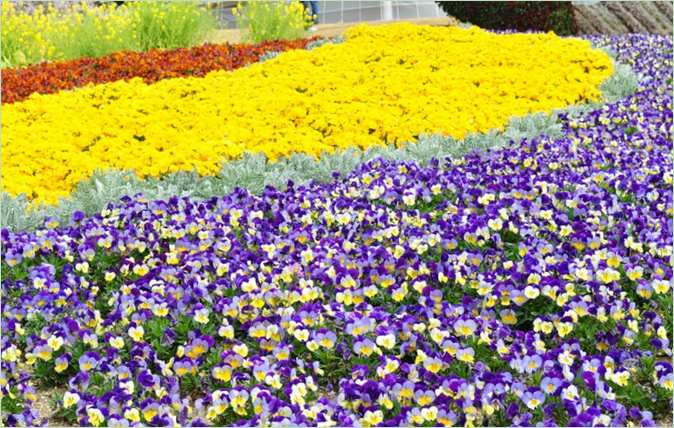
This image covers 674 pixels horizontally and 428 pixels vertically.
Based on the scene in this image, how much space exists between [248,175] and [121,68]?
5.04m

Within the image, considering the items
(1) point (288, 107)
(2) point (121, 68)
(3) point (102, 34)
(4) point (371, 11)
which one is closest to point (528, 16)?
(4) point (371, 11)

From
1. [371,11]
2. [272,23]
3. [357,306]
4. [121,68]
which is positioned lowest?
[357,306]

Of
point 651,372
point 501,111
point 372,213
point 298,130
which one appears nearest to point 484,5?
point 501,111

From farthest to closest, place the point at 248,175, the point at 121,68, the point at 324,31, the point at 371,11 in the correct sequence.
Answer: the point at 371,11 < the point at 324,31 < the point at 121,68 < the point at 248,175

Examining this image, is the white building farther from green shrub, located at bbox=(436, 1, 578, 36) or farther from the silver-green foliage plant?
the silver-green foliage plant

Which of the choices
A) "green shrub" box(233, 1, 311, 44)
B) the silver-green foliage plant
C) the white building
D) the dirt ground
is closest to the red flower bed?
"green shrub" box(233, 1, 311, 44)

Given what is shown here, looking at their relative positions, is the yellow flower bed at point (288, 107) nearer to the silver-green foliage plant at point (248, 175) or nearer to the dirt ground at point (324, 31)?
the silver-green foliage plant at point (248, 175)

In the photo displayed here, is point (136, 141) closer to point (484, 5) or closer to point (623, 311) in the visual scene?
point (623, 311)

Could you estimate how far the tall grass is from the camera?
11.3 m

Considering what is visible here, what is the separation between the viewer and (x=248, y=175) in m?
5.36

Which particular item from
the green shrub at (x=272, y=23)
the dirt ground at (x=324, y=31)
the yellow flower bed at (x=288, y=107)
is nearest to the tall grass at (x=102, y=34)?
the green shrub at (x=272, y=23)

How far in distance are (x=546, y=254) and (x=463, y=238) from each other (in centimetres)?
46

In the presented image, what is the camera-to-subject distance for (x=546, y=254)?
13.1 ft

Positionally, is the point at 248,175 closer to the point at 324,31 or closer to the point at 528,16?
the point at 324,31
